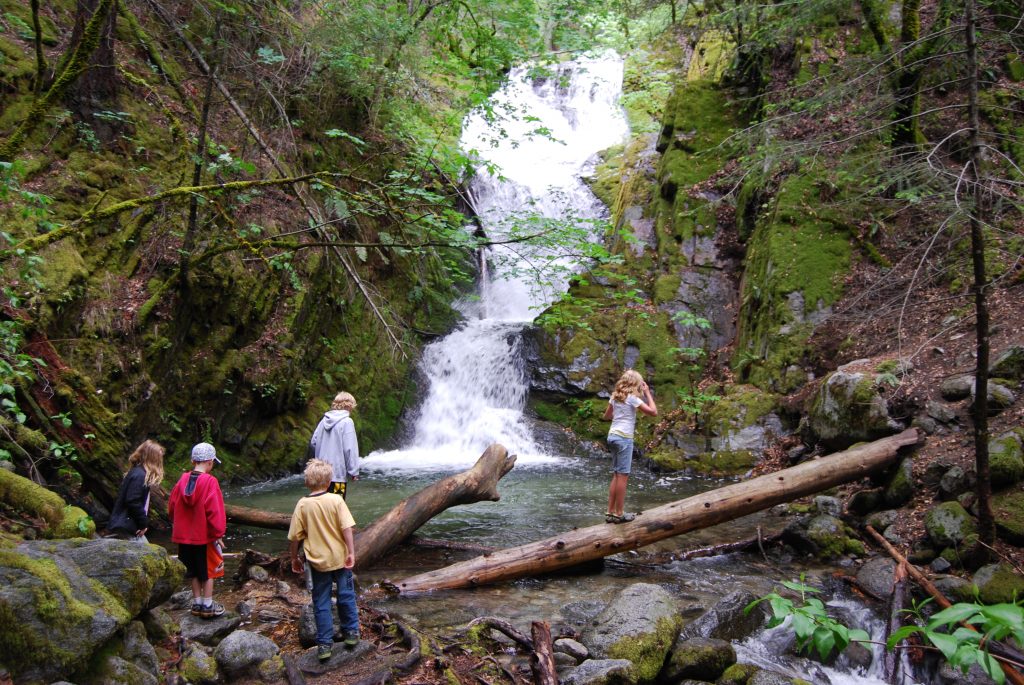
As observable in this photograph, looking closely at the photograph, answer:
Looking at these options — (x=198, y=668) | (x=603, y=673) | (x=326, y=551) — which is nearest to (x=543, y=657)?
(x=603, y=673)

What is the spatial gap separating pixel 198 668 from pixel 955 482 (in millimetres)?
7536

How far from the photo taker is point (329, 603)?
14.1ft

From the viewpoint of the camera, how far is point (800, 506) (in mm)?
9125

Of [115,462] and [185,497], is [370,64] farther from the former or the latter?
[185,497]

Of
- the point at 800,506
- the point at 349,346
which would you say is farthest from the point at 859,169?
the point at 349,346

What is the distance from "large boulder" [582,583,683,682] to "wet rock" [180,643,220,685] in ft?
8.80

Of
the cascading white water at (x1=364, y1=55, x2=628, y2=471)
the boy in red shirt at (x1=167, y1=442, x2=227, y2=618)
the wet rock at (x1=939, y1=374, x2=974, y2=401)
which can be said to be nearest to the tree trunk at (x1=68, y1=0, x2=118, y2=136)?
the cascading white water at (x1=364, y1=55, x2=628, y2=471)

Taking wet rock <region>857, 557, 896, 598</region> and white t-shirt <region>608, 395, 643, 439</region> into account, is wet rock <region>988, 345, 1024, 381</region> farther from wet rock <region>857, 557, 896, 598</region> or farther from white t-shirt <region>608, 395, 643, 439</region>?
white t-shirt <region>608, 395, 643, 439</region>

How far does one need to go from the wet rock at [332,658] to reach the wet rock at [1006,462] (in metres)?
6.23

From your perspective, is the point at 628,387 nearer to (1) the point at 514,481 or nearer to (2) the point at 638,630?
(2) the point at 638,630

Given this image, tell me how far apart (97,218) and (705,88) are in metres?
17.0

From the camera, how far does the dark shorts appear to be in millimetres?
4852

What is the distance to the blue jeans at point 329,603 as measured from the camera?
4.27 m

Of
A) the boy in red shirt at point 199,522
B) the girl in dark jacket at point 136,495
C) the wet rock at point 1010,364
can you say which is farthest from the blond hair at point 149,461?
the wet rock at point 1010,364
